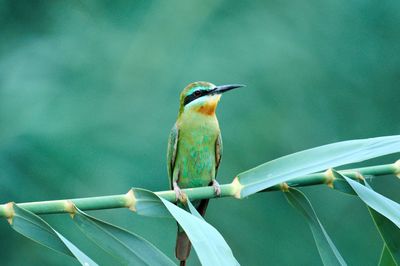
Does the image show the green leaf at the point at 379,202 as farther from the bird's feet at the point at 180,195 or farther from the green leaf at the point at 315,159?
the bird's feet at the point at 180,195

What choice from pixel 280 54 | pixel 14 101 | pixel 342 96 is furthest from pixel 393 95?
pixel 14 101

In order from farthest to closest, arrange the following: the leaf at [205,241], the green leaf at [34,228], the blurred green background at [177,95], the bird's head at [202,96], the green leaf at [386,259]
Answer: the blurred green background at [177,95] → the bird's head at [202,96] → the green leaf at [386,259] → the green leaf at [34,228] → the leaf at [205,241]

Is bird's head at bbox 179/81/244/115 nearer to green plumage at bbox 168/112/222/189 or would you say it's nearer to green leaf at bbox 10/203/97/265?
green plumage at bbox 168/112/222/189

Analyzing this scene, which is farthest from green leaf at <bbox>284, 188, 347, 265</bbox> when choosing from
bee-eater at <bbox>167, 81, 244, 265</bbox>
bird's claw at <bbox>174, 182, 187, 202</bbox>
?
bee-eater at <bbox>167, 81, 244, 265</bbox>

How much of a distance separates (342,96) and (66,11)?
1.31 meters

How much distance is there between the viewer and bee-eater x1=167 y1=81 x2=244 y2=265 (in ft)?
5.46

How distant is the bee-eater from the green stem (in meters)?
0.61

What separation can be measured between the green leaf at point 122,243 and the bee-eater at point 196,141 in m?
0.77

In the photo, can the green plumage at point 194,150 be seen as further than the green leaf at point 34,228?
Yes

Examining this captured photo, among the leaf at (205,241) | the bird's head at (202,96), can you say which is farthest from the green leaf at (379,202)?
the bird's head at (202,96)

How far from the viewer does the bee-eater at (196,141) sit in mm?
1664

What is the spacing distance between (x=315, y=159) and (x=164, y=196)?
0.20 meters

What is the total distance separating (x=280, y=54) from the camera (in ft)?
10.7

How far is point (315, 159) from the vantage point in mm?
936
